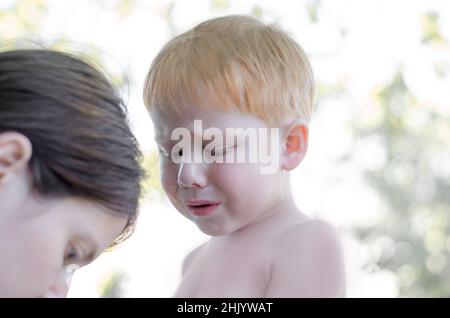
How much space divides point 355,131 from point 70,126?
7.81ft

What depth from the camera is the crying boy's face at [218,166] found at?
105 cm

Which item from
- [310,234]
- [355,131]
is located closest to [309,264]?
[310,234]

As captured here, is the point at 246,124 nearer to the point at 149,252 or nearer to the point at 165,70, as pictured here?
the point at 165,70

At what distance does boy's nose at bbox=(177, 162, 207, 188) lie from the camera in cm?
105

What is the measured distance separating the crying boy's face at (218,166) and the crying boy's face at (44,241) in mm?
250

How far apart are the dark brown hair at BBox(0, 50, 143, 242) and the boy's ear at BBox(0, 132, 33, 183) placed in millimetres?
20

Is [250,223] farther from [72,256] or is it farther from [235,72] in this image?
[72,256]

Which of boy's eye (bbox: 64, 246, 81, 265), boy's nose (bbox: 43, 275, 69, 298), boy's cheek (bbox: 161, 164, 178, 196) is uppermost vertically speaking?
boy's cheek (bbox: 161, 164, 178, 196)

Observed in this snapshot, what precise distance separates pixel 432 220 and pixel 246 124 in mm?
2415

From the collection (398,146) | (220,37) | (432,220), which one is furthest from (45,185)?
(432,220)

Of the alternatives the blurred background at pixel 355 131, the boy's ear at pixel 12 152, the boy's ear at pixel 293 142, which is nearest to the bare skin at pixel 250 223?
the boy's ear at pixel 293 142

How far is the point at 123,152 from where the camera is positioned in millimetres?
836

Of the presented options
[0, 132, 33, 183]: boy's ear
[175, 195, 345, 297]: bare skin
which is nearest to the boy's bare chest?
[175, 195, 345, 297]: bare skin

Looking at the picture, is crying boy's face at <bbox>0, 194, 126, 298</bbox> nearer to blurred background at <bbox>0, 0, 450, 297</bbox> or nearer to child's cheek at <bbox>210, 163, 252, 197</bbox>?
child's cheek at <bbox>210, 163, 252, 197</bbox>
